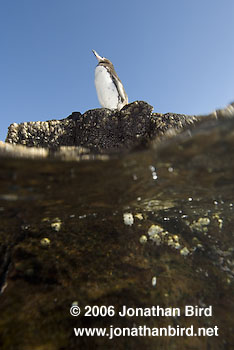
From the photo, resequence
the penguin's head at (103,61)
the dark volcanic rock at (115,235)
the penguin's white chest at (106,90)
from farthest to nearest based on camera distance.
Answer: the penguin's head at (103,61), the penguin's white chest at (106,90), the dark volcanic rock at (115,235)

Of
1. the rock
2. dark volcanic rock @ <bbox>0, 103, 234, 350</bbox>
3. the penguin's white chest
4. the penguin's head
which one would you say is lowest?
dark volcanic rock @ <bbox>0, 103, 234, 350</bbox>

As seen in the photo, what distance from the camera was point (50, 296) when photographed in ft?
13.8

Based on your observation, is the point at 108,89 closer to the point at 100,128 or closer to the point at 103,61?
the point at 103,61

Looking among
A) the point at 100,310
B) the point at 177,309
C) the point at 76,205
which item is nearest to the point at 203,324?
the point at 177,309

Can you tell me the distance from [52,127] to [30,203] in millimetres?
2547

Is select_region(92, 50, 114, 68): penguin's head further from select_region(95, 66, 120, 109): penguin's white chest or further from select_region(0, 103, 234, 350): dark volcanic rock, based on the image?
select_region(0, 103, 234, 350): dark volcanic rock

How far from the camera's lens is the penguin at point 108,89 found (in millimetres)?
8992

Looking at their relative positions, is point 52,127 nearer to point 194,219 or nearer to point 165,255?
point 165,255

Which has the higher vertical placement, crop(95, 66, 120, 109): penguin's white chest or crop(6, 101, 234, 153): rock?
crop(95, 66, 120, 109): penguin's white chest

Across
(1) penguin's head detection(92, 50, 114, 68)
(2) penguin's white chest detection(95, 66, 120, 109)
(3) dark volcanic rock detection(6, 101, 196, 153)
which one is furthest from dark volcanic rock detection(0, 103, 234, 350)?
(1) penguin's head detection(92, 50, 114, 68)

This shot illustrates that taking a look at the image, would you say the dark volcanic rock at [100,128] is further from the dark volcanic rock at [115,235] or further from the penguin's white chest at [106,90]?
the penguin's white chest at [106,90]

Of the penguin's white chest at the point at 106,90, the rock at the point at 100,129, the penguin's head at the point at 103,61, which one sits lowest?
the rock at the point at 100,129

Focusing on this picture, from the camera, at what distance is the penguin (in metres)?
8.99

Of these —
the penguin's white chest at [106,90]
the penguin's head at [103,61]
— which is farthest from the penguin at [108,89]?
the penguin's head at [103,61]
